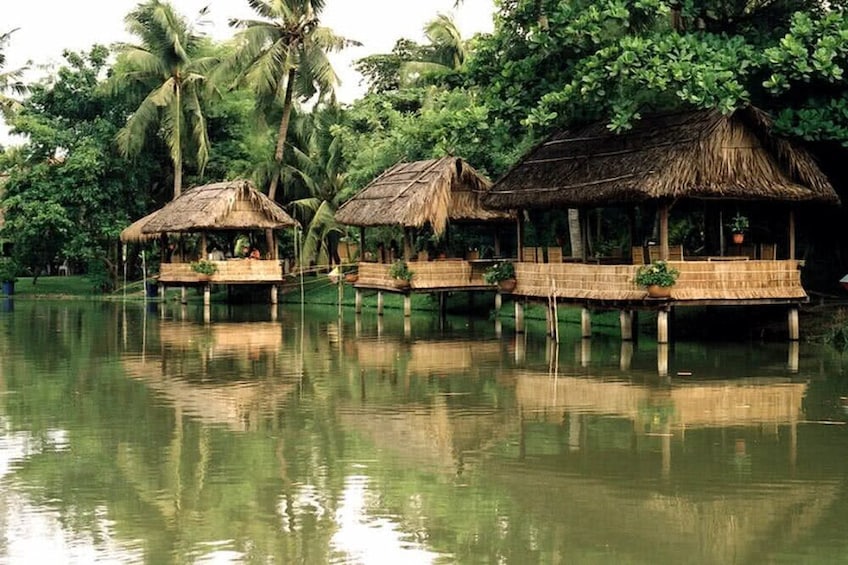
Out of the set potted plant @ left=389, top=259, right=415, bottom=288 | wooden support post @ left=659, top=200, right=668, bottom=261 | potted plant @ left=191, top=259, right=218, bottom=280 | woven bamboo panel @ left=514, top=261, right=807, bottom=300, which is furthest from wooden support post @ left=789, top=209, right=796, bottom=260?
potted plant @ left=191, top=259, right=218, bottom=280

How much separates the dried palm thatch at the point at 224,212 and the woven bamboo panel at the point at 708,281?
12876mm

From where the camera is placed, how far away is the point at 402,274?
2469 centimetres

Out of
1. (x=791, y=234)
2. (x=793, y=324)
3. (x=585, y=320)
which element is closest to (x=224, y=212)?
(x=585, y=320)

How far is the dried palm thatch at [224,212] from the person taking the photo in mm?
29266

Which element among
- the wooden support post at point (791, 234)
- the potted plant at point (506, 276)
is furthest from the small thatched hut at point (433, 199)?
the wooden support post at point (791, 234)

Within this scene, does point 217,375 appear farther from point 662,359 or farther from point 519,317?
point 519,317

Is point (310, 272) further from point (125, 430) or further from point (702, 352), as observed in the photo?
point (125, 430)

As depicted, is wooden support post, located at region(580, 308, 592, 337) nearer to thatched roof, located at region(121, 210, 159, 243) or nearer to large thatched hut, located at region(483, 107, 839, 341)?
large thatched hut, located at region(483, 107, 839, 341)

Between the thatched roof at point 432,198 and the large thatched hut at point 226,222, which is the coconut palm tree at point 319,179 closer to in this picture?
the large thatched hut at point 226,222

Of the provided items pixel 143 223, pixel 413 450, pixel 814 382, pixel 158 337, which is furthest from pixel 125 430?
pixel 143 223

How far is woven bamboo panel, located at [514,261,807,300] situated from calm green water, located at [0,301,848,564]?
86cm

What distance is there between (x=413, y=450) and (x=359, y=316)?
17204 millimetres

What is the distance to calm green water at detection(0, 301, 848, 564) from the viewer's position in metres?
7.10

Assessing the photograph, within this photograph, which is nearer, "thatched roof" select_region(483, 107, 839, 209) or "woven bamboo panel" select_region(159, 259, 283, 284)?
"thatched roof" select_region(483, 107, 839, 209)
